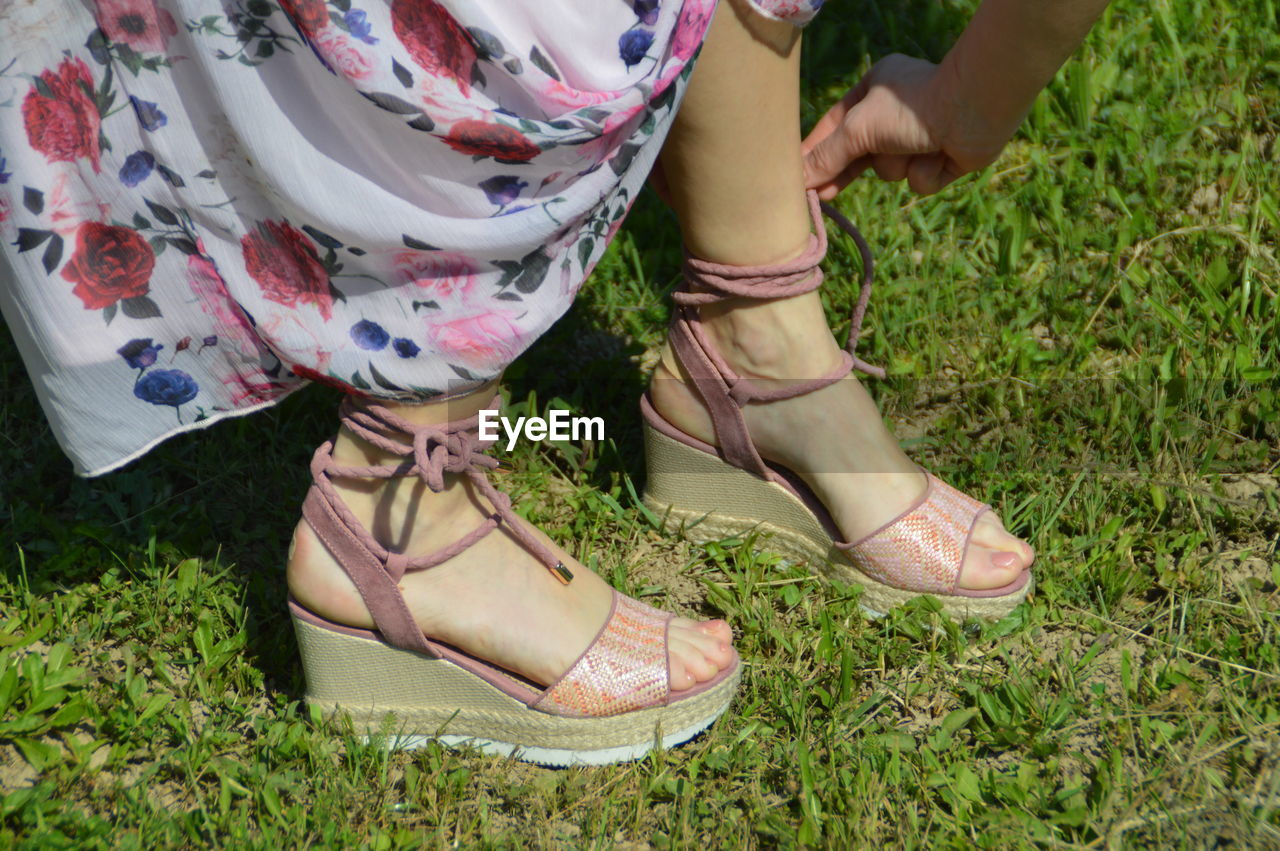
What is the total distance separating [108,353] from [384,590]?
18.5 inches

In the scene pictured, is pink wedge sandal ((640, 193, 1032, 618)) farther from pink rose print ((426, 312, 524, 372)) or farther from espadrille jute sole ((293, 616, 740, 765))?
pink rose print ((426, 312, 524, 372))

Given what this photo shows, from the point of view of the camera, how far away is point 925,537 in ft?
5.64

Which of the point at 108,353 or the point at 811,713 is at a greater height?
the point at 108,353

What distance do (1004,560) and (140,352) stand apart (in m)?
1.29

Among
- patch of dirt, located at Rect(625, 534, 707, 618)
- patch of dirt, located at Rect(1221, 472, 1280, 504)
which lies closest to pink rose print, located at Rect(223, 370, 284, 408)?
patch of dirt, located at Rect(625, 534, 707, 618)

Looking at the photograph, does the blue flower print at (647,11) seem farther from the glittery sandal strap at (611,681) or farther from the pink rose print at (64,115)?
the glittery sandal strap at (611,681)

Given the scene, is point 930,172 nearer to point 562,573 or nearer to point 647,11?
point 647,11

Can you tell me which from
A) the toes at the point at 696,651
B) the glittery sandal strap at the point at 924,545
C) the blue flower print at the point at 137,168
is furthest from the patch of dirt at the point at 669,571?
the blue flower print at the point at 137,168

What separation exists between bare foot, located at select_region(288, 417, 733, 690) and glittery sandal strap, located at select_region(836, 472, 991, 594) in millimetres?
308

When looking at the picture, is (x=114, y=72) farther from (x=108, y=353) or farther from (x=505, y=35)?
(x=505, y=35)

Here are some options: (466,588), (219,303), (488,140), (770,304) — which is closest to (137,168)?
(219,303)

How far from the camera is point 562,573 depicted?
1.62 metres

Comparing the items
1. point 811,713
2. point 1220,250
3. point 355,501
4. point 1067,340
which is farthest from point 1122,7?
point 355,501

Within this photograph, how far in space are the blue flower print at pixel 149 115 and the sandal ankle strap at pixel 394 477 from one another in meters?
0.40
